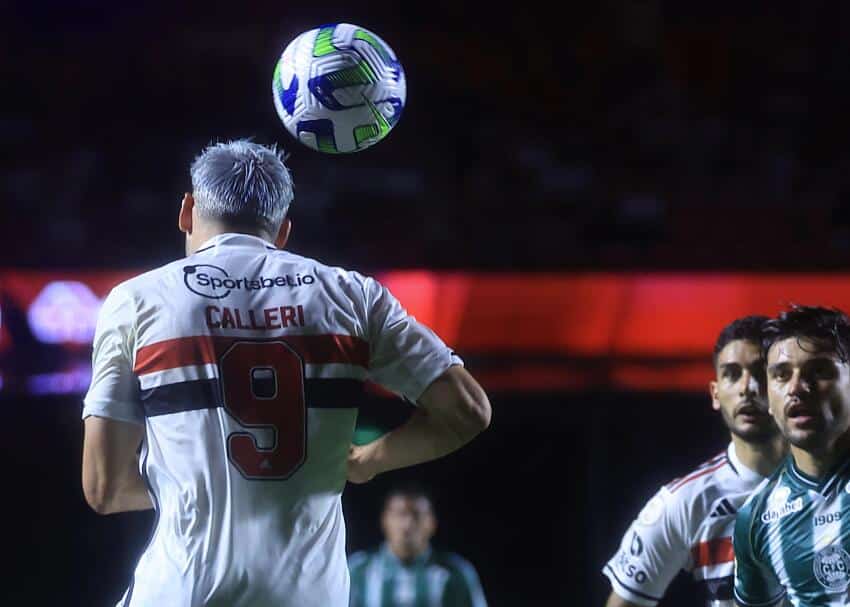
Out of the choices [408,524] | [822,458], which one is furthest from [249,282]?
[408,524]

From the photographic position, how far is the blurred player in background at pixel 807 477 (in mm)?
3088

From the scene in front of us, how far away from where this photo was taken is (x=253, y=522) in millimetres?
2428

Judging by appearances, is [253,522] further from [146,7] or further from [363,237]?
[146,7]

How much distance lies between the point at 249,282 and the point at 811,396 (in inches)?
54.8

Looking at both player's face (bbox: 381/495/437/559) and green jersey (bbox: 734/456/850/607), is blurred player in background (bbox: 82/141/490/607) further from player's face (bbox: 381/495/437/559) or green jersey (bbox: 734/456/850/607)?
player's face (bbox: 381/495/437/559)

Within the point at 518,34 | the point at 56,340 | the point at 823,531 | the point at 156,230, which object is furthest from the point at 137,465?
the point at 518,34

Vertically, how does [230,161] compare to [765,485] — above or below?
above

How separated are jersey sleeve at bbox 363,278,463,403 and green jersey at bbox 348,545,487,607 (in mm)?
4034

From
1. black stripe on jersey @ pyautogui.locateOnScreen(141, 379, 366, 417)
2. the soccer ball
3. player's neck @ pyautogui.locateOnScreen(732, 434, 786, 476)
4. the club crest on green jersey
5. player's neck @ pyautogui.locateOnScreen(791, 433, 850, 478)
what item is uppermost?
the soccer ball

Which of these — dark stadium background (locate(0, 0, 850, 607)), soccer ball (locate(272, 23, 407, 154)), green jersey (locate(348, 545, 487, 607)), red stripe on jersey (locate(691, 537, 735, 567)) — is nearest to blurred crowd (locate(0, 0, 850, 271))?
dark stadium background (locate(0, 0, 850, 607))

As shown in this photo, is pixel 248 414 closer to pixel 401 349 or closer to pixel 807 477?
pixel 401 349

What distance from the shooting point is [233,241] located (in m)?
2.62

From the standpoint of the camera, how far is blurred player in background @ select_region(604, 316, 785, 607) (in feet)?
12.8

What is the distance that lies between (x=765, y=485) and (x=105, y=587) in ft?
19.0
